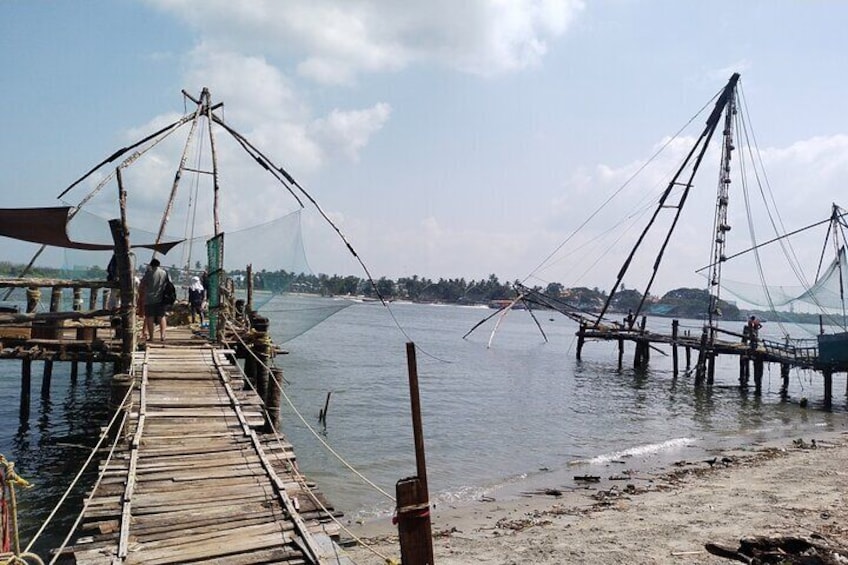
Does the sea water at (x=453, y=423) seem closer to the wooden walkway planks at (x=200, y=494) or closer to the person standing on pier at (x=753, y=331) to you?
the wooden walkway planks at (x=200, y=494)

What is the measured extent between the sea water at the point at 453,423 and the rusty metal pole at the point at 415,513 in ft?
7.49

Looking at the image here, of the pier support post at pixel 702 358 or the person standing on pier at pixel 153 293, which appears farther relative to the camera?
the pier support post at pixel 702 358

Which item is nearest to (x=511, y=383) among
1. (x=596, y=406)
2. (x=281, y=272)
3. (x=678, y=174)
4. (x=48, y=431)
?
(x=596, y=406)

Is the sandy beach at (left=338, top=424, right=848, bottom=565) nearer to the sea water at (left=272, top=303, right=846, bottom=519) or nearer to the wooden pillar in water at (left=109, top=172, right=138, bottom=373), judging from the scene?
the sea water at (left=272, top=303, right=846, bottom=519)

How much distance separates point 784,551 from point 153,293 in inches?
417

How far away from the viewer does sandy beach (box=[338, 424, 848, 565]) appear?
7.68m

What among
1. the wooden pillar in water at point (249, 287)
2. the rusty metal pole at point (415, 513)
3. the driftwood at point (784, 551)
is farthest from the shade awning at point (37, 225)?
the driftwood at point (784, 551)

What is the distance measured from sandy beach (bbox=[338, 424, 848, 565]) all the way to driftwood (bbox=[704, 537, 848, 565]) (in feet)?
0.54

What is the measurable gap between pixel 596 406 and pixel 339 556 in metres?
20.5

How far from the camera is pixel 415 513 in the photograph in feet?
15.3

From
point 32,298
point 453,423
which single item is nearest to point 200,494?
point 32,298

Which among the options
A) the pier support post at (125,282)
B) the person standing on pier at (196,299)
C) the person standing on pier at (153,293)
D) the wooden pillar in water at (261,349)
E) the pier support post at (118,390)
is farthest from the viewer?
the person standing on pier at (196,299)

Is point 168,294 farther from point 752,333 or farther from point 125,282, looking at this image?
point 752,333

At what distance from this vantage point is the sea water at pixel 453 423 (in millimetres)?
12352
